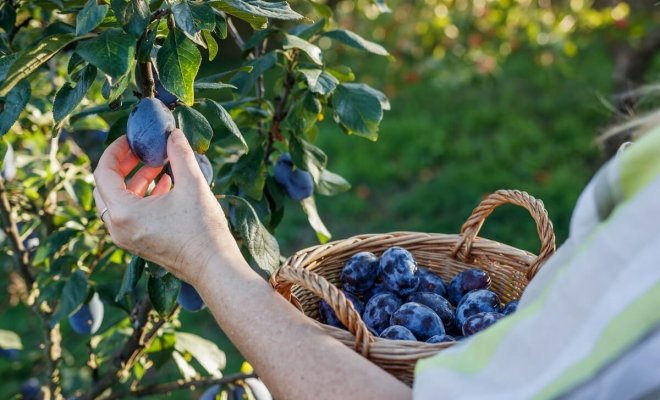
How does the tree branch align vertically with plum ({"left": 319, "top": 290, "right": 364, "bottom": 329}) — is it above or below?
below

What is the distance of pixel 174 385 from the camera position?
4.94ft

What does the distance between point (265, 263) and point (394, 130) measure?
9.70ft

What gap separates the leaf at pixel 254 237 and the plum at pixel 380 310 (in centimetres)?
16

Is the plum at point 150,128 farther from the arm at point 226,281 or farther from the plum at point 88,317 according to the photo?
the plum at point 88,317

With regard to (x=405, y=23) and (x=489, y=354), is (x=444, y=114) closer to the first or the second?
(x=405, y=23)

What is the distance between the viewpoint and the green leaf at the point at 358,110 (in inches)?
52.2

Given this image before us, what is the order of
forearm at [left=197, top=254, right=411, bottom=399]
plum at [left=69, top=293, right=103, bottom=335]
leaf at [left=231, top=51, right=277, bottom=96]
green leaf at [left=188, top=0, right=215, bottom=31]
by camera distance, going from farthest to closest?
plum at [left=69, top=293, right=103, bottom=335]
leaf at [left=231, top=51, right=277, bottom=96]
green leaf at [left=188, top=0, right=215, bottom=31]
forearm at [left=197, top=254, right=411, bottom=399]

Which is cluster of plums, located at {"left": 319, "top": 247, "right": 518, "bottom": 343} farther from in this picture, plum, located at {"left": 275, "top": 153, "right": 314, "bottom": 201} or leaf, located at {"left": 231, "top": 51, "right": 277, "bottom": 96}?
leaf, located at {"left": 231, "top": 51, "right": 277, "bottom": 96}

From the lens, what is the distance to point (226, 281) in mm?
946

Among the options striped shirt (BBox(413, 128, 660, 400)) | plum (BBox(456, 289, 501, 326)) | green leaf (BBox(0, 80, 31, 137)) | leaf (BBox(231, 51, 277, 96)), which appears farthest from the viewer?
leaf (BBox(231, 51, 277, 96))

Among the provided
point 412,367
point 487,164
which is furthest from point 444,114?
point 412,367

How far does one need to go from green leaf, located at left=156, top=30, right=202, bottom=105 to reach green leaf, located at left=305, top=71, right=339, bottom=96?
9.7 inches

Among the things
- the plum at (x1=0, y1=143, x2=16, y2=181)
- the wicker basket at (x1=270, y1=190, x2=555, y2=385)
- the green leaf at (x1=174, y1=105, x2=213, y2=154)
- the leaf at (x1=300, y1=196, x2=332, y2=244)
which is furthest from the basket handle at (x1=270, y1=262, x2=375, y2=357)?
the plum at (x1=0, y1=143, x2=16, y2=181)

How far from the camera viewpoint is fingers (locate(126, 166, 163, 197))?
1.11 metres
